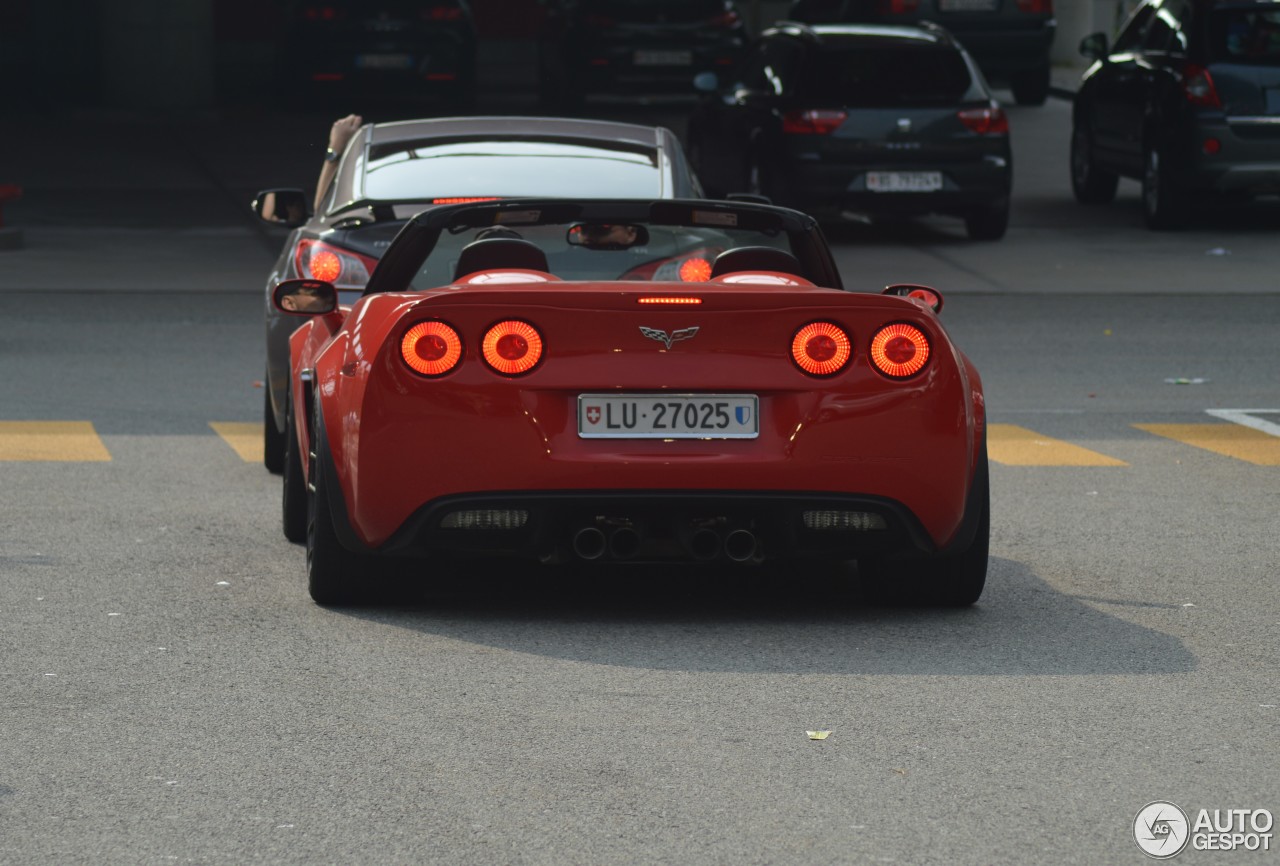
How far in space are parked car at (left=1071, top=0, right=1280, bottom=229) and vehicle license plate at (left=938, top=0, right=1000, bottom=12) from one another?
9620 mm

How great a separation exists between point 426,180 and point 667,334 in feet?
11.9

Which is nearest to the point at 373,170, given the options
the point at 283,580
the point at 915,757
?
the point at 283,580

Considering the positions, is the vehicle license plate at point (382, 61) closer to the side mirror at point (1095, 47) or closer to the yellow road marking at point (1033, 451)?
the side mirror at point (1095, 47)

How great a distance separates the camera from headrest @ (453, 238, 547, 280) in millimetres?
7371

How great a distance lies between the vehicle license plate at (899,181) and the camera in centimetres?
1953

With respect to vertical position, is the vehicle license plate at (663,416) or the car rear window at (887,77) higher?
the vehicle license plate at (663,416)

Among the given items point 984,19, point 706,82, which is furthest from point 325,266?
point 984,19

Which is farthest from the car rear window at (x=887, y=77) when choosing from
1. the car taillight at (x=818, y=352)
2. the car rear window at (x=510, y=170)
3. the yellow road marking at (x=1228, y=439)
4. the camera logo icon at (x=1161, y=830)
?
the camera logo icon at (x=1161, y=830)

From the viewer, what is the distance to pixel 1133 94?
69.1ft

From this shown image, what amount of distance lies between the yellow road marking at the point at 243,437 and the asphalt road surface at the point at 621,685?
0.09ft

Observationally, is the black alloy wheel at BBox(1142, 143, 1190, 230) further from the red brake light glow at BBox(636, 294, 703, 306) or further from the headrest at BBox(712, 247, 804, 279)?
the red brake light glow at BBox(636, 294, 703, 306)

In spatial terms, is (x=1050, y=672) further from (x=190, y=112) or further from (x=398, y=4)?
(x=190, y=112)

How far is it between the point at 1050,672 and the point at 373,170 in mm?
4736

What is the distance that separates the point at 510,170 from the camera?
1016 centimetres
